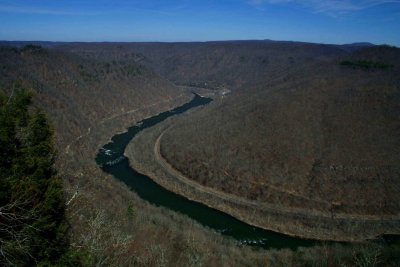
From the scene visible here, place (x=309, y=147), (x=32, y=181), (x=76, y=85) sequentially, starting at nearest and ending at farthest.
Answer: (x=32, y=181)
(x=309, y=147)
(x=76, y=85)

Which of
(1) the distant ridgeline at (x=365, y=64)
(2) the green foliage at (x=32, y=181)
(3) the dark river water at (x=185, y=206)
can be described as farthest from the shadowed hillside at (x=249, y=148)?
(2) the green foliage at (x=32, y=181)

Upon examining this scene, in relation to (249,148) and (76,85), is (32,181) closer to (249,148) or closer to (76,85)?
(249,148)

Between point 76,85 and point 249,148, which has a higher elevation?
point 76,85

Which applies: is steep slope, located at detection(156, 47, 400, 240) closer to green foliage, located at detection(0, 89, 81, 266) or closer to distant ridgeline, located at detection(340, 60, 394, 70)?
distant ridgeline, located at detection(340, 60, 394, 70)

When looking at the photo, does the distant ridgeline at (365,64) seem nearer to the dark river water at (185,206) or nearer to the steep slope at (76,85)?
the steep slope at (76,85)

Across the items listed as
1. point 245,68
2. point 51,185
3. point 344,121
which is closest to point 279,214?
point 344,121

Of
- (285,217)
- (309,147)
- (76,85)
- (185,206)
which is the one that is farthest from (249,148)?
(76,85)

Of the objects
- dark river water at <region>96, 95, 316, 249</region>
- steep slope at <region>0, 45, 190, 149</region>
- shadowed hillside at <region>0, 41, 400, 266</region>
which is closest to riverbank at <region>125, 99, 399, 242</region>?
dark river water at <region>96, 95, 316, 249</region>
